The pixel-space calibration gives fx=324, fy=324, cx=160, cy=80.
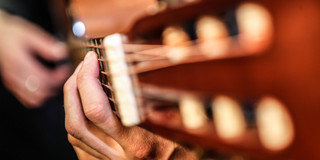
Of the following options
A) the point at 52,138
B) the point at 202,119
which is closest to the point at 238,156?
the point at 202,119

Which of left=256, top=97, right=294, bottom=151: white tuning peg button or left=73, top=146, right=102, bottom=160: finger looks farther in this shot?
left=256, top=97, right=294, bottom=151: white tuning peg button

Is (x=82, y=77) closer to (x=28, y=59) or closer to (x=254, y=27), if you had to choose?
(x=28, y=59)

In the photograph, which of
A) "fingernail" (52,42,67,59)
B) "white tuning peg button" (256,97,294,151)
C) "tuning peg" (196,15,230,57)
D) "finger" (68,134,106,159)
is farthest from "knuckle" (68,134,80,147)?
"white tuning peg button" (256,97,294,151)

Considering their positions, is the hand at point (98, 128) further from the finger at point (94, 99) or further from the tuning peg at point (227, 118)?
the tuning peg at point (227, 118)

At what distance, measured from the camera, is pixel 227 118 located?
674 mm

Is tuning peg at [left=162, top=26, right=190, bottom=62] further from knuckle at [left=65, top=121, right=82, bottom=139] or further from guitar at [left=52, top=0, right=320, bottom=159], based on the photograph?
knuckle at [left=65, top=121, right=82, bottom=139]

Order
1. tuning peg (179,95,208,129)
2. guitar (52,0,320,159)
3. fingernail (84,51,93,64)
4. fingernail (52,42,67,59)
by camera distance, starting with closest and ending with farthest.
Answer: fingernail (84,51,93,64) → fingernail (52,42,67,59) → guitar (52,0,320,159) → tuning peg (179,95,208,129)

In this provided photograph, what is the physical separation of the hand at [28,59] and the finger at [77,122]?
112 millimetres

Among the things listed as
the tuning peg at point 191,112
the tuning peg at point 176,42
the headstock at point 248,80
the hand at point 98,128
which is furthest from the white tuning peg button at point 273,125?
the hand at point 98,128

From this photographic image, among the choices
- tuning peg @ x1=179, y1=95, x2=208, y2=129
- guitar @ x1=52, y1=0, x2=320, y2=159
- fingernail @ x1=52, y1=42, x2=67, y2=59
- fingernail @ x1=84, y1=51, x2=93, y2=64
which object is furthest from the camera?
tuning peg @ x1=179, y1=95, x2=208, y2=129

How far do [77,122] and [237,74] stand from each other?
55cm

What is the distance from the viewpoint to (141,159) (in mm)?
288

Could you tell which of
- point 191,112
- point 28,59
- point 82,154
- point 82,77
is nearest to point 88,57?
point 82,77

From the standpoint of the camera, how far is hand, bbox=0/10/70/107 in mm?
424
